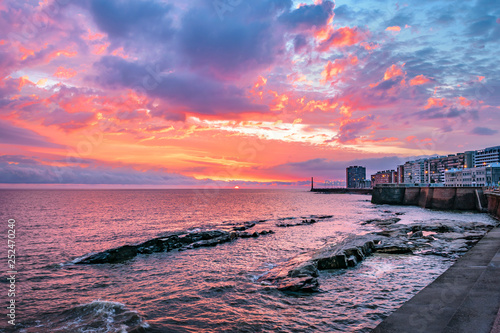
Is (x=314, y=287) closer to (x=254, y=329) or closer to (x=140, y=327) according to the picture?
(x=254, y=329)

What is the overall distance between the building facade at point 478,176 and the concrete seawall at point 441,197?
26380mm

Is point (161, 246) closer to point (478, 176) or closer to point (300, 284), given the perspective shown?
point (300, 284)

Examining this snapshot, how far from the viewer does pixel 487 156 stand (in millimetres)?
163875

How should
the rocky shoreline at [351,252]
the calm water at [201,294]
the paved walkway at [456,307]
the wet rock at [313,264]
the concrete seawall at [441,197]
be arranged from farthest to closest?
the concrete seawall at [441,197] → the rocky shoreline at [351,252] → the wet rock at [313,264] → the calm water at [201,294] → the paved walkway at [456,307]

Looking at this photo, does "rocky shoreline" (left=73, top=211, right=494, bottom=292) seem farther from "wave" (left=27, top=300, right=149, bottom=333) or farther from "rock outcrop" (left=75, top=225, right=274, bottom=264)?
"wave" (left=27, top=300, right=149, bottom=333)

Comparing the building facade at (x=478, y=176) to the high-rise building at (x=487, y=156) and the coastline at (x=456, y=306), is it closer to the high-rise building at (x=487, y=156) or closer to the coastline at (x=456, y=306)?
the high-rise building at (x=487, y=156)

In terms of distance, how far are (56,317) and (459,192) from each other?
78.7 m

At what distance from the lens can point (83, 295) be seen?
15617 mm

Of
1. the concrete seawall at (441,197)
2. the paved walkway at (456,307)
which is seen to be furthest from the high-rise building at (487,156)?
the paved walkway at (456,307)

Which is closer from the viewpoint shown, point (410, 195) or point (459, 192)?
point (459, 192)

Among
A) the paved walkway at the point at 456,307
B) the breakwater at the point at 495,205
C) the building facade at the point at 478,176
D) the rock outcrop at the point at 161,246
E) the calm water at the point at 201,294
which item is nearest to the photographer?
the paved walkway at the point at 456,307

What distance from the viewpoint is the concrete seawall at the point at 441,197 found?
62719 mm

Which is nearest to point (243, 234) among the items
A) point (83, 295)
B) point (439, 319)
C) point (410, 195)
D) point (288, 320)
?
point (83, 295)

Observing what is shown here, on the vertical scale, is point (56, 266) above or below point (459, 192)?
below
